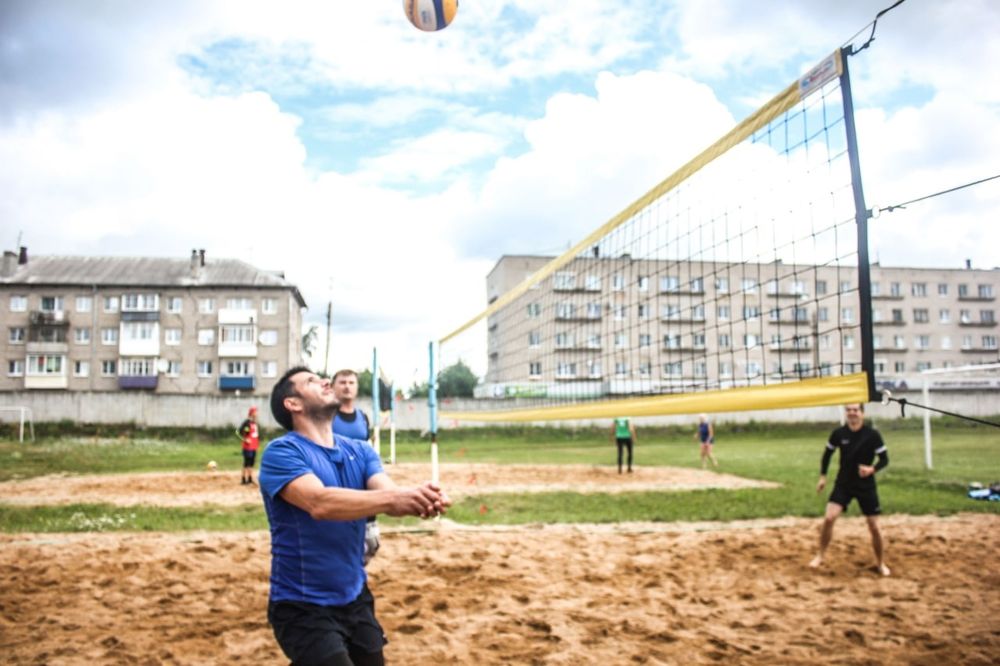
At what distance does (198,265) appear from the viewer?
46.6m

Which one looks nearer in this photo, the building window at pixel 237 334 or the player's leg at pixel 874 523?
the player's leg at pixel 874 523

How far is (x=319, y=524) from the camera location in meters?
2.70

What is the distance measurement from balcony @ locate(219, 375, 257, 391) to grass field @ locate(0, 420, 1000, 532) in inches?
646

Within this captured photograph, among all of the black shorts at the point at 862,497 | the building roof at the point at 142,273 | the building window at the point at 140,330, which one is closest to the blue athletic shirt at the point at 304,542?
the black shorts at the point at 862,497

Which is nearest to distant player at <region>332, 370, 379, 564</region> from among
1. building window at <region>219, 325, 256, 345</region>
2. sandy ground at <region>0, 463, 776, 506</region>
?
sandy ground at <region>0, 463, 776, 506</region>

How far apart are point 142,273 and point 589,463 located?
38.1 m

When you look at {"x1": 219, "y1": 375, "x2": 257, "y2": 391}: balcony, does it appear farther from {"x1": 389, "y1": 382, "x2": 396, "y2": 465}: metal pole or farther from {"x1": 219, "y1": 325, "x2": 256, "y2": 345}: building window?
{"x1": 389, "y1": 382, "x2": 396, "y2": 465}: metal pole

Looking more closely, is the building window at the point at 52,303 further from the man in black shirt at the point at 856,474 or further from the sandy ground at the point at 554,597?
the man in black shirt at the point at 856,474

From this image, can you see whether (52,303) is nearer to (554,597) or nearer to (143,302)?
(143,302)

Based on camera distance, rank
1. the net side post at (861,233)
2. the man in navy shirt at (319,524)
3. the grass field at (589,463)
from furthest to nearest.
A: the grass field at (589,463)
the net side post at (861,233)
the man in navy shirt at (319,524)

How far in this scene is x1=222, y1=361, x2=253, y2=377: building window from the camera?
1815 inches

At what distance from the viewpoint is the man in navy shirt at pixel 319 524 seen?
2471 millimetres

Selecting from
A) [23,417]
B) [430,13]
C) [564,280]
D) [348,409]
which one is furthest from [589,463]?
[23,417]

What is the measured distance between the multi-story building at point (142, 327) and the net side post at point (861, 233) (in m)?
44.2
